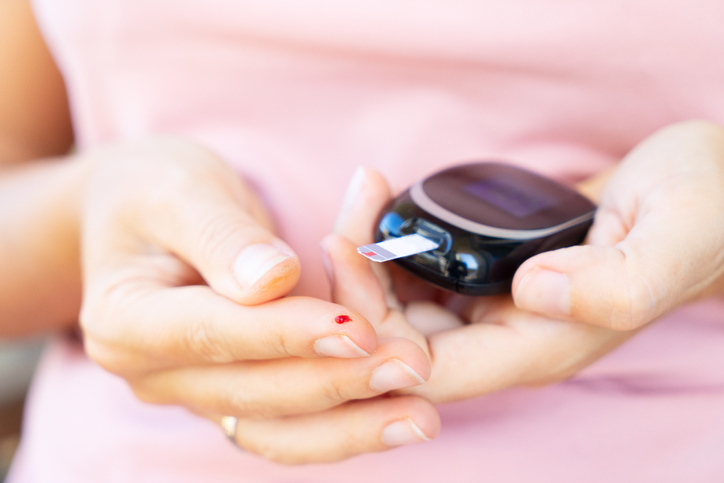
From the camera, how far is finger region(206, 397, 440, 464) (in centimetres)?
53

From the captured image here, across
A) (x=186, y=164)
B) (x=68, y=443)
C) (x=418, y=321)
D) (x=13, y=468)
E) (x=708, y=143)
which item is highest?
(x=708, y=143)

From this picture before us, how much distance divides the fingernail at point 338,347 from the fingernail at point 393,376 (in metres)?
0.02

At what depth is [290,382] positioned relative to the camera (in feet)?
1.72

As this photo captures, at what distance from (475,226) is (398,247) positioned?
0.34ft

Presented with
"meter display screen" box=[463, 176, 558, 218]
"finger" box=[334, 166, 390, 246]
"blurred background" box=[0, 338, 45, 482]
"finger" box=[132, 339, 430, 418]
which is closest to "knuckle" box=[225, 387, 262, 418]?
"finger" box=[132, 339, 430, 418]

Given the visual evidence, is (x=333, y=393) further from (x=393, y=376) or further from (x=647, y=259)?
(x=647, y=259)

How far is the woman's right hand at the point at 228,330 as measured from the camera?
→ 1.57ft

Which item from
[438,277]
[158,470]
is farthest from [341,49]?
[158,470]

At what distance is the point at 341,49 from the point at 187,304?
46cm

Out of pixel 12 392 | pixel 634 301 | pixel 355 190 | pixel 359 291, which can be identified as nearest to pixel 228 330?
pixel 359 291

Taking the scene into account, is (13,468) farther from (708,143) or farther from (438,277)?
(708,143)

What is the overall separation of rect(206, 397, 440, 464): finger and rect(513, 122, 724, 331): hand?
16 centimetres

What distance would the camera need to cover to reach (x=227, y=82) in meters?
0.83

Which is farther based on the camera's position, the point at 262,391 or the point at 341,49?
the point at 341,49
